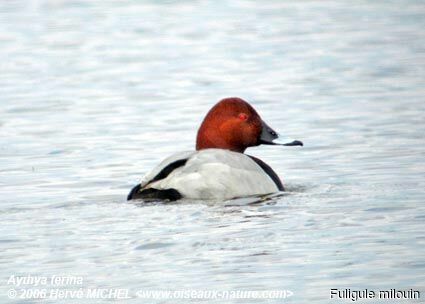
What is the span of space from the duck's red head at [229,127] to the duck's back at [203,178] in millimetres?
520

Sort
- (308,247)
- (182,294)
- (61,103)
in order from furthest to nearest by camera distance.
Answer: (61,103) < (308,247) < (182,294)

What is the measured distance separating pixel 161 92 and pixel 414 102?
341 centimetres

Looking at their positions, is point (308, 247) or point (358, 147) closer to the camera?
point (308, 247)

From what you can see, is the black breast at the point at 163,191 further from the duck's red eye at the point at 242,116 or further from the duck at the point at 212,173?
the duck's red eye at the point at 242,116

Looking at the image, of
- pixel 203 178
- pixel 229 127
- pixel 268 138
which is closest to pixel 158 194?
pixel 203 178

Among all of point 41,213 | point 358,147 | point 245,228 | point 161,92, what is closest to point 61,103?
point 161,92

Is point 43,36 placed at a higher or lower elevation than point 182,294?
lower

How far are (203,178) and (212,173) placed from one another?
8 centimetres

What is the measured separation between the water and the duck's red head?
518 millimetres

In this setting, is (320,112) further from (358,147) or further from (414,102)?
(358,147)

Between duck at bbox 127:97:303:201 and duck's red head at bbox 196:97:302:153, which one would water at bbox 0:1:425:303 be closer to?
duck at bbox 127:97:303:201

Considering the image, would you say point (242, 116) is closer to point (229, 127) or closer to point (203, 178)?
point (229, 127)

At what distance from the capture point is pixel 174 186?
8891mm

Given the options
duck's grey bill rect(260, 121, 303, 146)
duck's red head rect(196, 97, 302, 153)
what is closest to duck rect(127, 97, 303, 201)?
duck's red head rect(196, 97, 302, 153)
